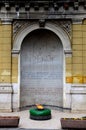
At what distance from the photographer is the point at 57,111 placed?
18.0 meters

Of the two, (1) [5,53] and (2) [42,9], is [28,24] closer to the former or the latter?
(2) [42,9]

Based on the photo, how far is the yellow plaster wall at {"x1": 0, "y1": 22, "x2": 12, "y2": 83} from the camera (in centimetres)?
1773

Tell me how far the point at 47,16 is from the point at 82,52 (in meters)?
2.84

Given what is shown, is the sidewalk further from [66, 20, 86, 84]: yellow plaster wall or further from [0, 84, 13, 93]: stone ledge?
[66, 20, 86, 84]: yellow plaster wall

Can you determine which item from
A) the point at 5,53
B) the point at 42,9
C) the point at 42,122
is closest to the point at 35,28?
the point at 42,9

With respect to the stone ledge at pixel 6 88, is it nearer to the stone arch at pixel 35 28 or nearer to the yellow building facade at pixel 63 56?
the yellow building facade at pixel 63 56

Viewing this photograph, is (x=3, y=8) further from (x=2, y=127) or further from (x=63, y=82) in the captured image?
(x=2, y=127)

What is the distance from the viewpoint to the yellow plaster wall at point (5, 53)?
17734mm

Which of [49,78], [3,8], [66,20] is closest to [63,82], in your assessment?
[49,78]

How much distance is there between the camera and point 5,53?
17.8 meters

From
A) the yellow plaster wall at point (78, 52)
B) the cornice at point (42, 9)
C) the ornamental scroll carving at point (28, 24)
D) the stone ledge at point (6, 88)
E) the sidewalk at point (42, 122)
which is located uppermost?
the cornice at point (42, 9)

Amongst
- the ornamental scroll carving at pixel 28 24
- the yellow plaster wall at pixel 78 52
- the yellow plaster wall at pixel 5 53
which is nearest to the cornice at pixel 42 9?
the ornamental scroll carving at pixel 28 24

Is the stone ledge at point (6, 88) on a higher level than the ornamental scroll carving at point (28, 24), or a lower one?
lower

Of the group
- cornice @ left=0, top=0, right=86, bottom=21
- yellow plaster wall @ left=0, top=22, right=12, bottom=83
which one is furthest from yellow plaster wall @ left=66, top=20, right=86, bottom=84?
yellow plaster wall @ left=0, top=22, right=12, bottom=83
